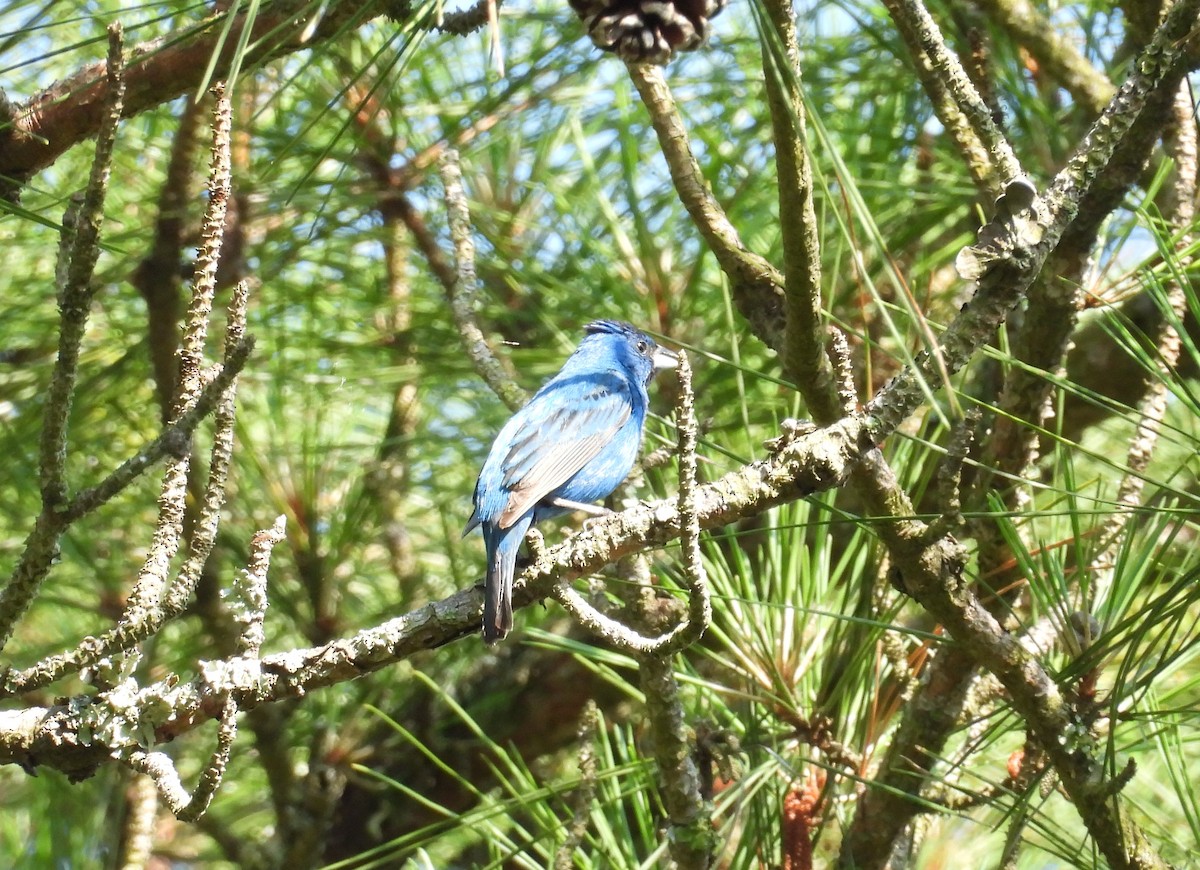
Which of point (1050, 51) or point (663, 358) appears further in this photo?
point (663, 358)

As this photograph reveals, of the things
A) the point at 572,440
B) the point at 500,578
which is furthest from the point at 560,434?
the point at 500,578

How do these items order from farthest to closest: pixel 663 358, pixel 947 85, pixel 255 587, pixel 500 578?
pixel 663 358 → pixel 500 578 → pixel 947 85 → pixel 255 587

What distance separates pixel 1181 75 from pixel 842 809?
1.52 m

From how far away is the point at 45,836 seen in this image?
137 inches

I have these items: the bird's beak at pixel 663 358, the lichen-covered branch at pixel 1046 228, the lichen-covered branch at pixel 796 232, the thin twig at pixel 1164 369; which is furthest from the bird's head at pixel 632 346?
the lichen-covered branch at pixel 1046 228

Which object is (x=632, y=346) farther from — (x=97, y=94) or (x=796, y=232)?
(x=796, y=232)

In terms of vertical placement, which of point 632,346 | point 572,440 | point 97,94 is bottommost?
point 572,440

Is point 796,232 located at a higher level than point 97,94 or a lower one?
lower

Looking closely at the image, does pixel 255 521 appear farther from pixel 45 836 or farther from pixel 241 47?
pixel 241 47

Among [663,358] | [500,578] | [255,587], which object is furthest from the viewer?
[663,358]

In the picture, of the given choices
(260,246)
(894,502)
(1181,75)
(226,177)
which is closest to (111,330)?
(260,246)

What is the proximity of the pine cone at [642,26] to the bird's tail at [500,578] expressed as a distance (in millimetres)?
1108

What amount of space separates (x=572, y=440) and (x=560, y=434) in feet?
0.12

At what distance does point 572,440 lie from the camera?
341 cm
